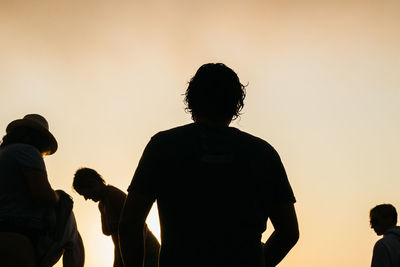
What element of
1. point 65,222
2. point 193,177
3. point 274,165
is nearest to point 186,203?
point 193,177

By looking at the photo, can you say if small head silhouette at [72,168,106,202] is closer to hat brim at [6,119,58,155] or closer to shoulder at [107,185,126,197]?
shoulder at [107,185,126,197]

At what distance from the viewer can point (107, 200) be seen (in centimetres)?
614

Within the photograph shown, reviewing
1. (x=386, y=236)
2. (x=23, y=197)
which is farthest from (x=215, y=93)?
(x=386, y=236)

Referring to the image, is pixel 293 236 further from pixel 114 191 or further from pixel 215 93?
pixel 114 191

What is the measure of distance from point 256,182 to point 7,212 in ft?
7.17

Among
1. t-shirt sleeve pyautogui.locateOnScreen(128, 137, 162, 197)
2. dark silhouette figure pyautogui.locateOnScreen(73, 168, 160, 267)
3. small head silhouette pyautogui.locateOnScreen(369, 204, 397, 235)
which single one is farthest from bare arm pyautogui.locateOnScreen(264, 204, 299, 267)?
small head silhouette pyautogui.locateOnScreen(369, 204, 397, 235)

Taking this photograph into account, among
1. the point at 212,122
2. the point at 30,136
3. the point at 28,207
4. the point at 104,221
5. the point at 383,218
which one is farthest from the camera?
the point at 383,218

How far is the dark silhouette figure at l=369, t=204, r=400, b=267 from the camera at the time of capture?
6.20 meters

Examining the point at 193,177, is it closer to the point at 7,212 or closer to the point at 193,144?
the point at 193,144

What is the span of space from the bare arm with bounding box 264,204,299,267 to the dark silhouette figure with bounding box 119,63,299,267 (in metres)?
0.03

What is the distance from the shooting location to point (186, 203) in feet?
6.75

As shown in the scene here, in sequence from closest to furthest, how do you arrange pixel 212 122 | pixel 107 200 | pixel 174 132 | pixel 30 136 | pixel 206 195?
pixel 206 195 → pixel 174 132 → pixel 212 122 → pixel 30 136 → pixel 107 200

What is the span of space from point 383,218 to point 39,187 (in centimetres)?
455

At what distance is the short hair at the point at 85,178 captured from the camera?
627cm
